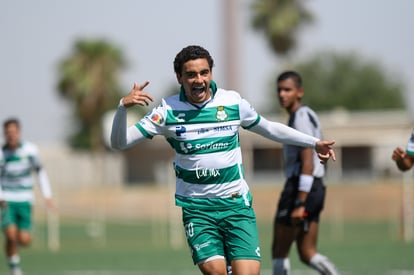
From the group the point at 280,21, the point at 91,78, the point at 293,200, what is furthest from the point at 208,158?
→ the point at 91,78

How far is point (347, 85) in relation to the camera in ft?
317

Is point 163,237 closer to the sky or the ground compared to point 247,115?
closer to the ground

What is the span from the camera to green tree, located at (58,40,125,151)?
6644 centimetres

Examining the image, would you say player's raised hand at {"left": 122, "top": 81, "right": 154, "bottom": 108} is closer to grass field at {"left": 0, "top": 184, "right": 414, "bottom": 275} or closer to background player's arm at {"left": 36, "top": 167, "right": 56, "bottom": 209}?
grass field at {"left": 0, "top": 184, "right": 414, "bottom": 275}

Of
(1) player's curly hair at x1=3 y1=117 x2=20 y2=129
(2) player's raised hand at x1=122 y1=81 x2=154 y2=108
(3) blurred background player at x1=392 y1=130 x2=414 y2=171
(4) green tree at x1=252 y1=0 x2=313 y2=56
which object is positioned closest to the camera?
(2) player's raised hand at x1=122 y1=81 x2=154 y2=108

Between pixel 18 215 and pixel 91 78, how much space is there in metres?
50.4

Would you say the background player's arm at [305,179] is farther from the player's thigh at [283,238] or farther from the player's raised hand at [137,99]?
the player's raised hand at [137,99]

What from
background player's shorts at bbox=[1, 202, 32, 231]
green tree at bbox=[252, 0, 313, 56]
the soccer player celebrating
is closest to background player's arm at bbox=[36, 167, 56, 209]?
background player's shorts at bbox=[1, 202, 32, 231]

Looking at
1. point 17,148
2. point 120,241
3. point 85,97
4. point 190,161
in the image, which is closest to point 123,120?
point 190,161

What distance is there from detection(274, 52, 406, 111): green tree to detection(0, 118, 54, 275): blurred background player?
78.7 meters

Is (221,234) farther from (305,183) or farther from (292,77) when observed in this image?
(292,77)

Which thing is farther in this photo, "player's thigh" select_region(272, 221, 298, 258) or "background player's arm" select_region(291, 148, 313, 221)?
"player's thigh" select_region(272, 221, 298, 258)

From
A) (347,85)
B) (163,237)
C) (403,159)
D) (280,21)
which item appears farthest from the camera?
(347,85)

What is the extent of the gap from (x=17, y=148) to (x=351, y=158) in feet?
178
